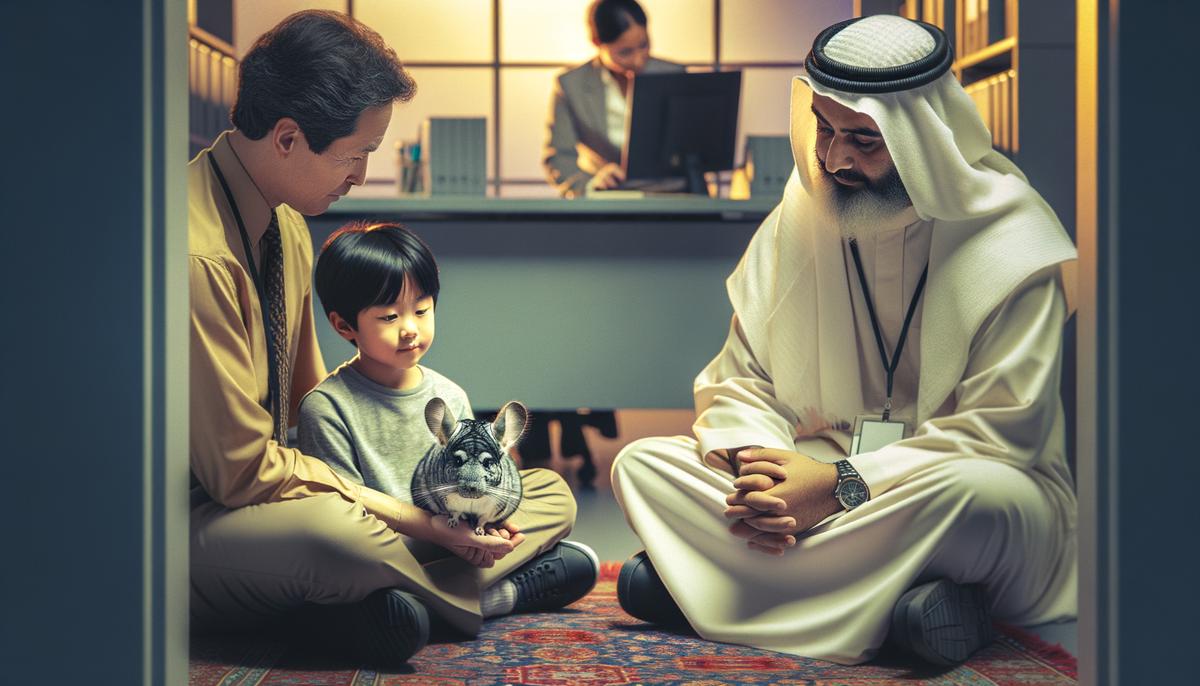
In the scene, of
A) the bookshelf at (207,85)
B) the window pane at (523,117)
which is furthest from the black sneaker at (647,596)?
the window pane at (523,117)

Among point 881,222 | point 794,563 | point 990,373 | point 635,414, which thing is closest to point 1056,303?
point 990,373

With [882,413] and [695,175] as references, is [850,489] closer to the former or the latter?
[882,413]

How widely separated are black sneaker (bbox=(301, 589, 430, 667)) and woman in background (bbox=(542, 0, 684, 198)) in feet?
10.8

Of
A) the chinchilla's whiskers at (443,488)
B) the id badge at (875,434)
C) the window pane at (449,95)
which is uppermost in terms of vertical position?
the window pane at (449,95)

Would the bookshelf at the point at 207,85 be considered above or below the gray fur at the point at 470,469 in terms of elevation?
above

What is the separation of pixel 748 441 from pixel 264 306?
0.92 m

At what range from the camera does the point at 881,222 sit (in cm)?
234

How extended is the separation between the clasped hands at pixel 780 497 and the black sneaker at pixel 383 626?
1.84ft

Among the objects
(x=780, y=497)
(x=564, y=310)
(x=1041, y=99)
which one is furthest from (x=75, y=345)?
(x=1041, y=99)

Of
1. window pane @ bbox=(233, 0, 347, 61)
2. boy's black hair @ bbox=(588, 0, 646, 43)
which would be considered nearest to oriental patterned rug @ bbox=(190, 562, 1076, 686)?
boy's black hair @ bbox=(588, 0, 646, 43)

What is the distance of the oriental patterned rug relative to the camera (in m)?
1.97

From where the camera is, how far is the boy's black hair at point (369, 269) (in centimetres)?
224

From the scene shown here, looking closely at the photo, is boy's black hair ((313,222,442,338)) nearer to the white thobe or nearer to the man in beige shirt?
the man in beige shirt

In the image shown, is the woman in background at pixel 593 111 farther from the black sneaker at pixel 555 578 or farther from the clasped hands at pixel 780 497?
the clasped hands at pixel 780 497
